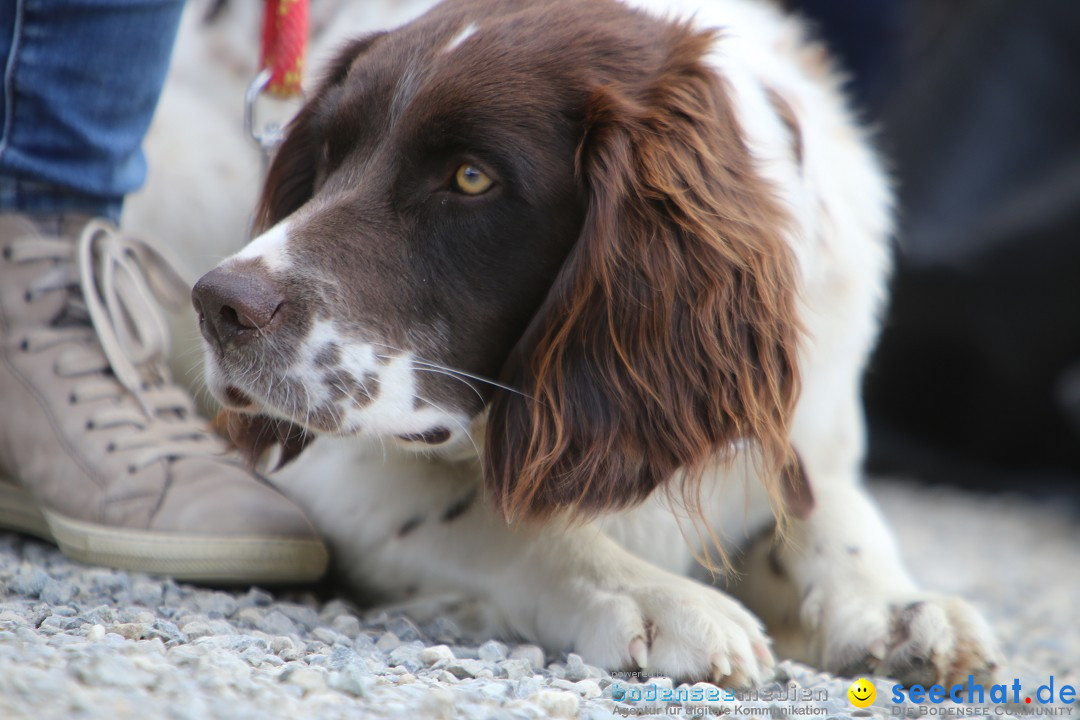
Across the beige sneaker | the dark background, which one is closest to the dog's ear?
the beige sneaker

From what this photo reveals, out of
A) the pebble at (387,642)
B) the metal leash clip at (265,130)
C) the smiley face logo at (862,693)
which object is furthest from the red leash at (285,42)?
the smiley face logo at (862,693)

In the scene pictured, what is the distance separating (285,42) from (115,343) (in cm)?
72

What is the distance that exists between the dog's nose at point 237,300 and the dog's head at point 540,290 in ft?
0.09

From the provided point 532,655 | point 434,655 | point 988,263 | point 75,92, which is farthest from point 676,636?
point 988,263

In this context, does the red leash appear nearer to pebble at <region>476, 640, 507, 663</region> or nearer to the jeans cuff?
the jeans cuff

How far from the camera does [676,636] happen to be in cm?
162

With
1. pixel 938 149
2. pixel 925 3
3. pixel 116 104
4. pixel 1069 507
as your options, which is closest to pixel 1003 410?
pixel 1069 507

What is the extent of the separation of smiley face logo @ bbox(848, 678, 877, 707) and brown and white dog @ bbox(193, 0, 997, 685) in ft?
0.36

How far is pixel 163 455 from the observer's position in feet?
6.58

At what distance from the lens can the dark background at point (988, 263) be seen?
4.17 meters

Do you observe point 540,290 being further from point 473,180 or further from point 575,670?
point 575,670

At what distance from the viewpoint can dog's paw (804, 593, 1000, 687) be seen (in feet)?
5.66

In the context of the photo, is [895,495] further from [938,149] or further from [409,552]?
[409,552]

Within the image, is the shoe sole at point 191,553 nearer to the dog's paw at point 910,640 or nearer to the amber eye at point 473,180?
the amber eye at point 473,180
